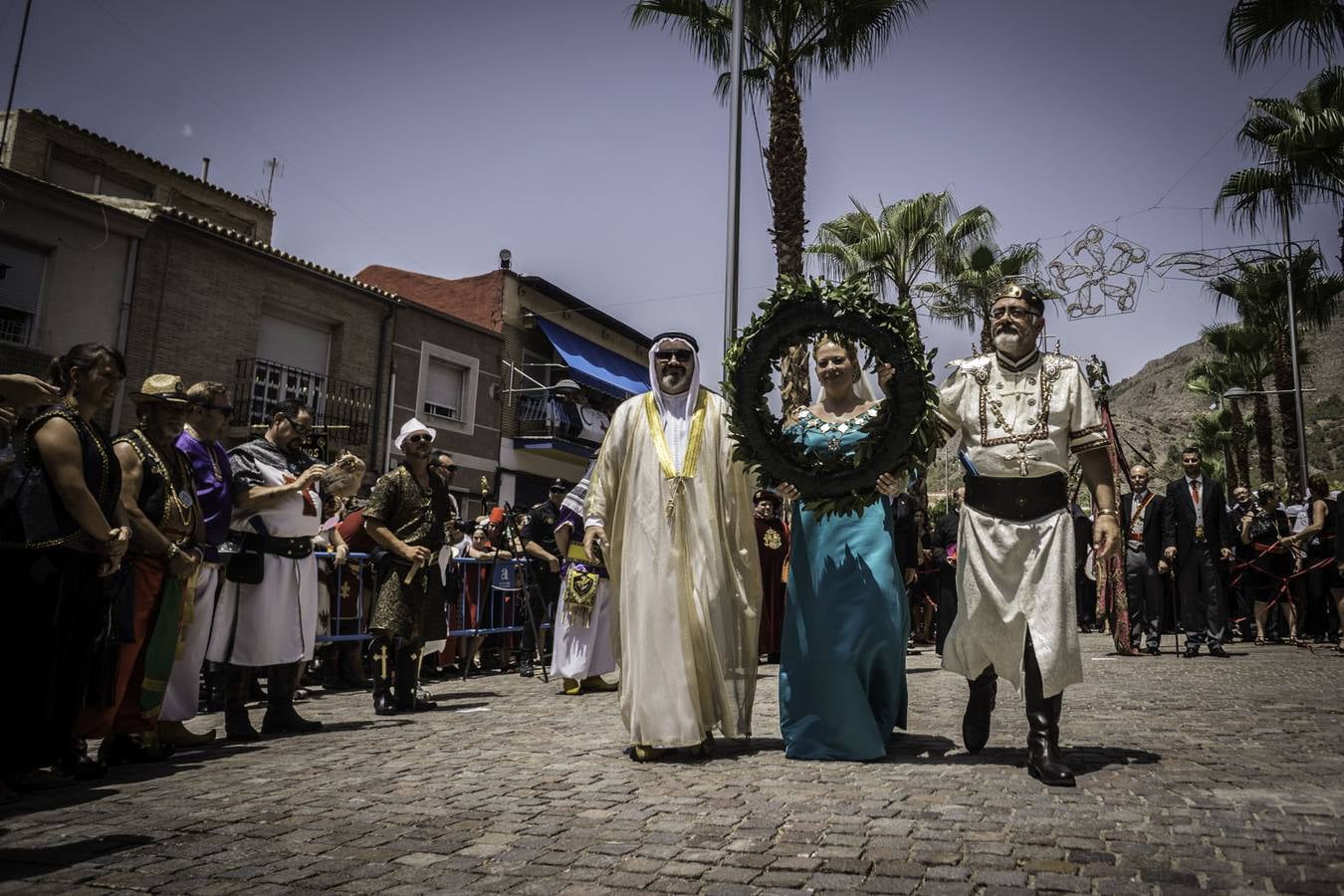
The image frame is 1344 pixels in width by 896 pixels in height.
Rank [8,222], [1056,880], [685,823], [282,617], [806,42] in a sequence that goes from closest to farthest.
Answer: [1056,880] → [685,823] → [282,617] → [806,42] → [8,222]

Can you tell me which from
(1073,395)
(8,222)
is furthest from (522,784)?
(8,222)

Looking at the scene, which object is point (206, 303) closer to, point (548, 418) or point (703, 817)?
point (548, 418)

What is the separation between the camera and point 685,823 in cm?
362

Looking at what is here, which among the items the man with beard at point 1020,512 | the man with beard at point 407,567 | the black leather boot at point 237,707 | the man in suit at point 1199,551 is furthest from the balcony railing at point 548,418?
the man with beard at point 1020,512

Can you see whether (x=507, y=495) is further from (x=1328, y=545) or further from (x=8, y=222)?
(x=1328, y=545)

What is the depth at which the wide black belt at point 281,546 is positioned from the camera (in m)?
6.25

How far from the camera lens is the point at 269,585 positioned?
626cm

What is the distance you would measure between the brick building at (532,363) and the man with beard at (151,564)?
21.6 m

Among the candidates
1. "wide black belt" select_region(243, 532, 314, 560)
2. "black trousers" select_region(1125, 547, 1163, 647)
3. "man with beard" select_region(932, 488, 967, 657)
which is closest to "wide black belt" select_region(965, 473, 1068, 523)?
"wide black belt" select_region(243, 532, 314, 560)

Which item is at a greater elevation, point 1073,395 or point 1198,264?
point 1198,264

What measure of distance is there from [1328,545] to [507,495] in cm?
2054

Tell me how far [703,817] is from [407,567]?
4197 mm

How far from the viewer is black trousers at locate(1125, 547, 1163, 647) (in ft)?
39.9

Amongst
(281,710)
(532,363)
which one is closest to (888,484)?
(281,710)
